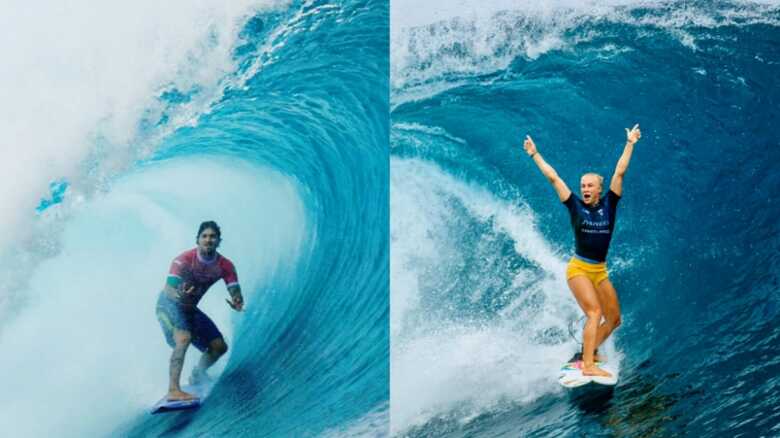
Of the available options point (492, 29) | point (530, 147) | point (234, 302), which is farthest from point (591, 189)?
point (234, 302)

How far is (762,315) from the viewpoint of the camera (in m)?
4.07

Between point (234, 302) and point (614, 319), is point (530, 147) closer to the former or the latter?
point (614, 319)

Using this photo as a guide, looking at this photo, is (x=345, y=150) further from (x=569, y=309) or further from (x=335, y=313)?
(x=569, y=309)

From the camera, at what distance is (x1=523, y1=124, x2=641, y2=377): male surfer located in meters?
4.09

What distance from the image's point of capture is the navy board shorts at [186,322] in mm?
3988

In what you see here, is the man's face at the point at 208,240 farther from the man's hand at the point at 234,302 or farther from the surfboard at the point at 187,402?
the surfboard at the point at 187,402

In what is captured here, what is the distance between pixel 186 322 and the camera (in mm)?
4023

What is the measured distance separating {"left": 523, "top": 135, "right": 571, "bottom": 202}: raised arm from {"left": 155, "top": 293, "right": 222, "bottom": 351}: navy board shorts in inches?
74.9

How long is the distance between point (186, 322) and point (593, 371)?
6.83ft

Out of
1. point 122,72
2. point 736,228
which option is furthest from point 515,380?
point 122,72

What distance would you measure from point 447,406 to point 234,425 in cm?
117

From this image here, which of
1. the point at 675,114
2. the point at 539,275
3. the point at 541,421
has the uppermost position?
the point at 675,114

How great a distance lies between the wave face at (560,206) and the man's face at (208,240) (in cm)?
103

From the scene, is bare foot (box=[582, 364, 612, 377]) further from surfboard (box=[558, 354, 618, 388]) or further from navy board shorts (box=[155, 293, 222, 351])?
navy board shorts (box=[155, 293, 222, 351])
